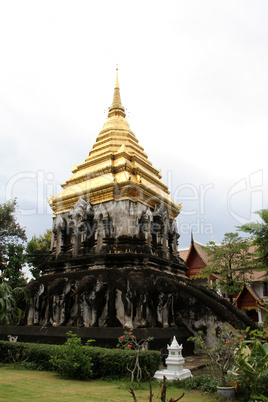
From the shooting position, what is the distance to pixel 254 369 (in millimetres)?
6461

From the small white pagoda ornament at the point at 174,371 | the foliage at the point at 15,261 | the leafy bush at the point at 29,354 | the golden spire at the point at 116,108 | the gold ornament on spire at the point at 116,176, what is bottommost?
the leafy bush at the point at 29,354

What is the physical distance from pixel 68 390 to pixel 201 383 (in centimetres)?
290

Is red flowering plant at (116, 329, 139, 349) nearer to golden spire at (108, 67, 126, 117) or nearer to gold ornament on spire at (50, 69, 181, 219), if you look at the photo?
gold ornament on spire at (50, 69, 181, 219)

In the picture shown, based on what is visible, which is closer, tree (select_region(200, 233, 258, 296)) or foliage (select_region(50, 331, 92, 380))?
foliage (select_region(50, 331, 92, 380))

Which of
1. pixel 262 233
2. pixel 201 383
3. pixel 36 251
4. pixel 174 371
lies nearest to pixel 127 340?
pixel 174 371

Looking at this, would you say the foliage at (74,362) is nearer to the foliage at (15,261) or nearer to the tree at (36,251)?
the foliage at (15,261)

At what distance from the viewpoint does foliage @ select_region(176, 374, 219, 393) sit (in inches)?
291

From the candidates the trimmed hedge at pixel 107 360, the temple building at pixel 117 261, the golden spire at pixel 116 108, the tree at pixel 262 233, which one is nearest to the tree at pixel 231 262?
the temple building at pixel 117 261

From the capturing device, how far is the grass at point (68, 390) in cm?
640

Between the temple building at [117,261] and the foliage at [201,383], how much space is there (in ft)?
9.64

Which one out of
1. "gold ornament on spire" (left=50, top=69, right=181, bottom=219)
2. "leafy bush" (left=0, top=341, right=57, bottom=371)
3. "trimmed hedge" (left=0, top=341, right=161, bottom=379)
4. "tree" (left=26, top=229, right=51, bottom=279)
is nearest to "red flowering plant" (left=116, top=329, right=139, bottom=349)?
"trimmed hedge" (left=0, top=341, right=161, bottom=379)

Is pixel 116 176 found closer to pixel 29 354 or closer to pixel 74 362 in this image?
pixel 29 354

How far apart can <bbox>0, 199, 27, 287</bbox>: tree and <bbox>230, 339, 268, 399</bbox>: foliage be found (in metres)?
17.0

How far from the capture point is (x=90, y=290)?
12.4m
